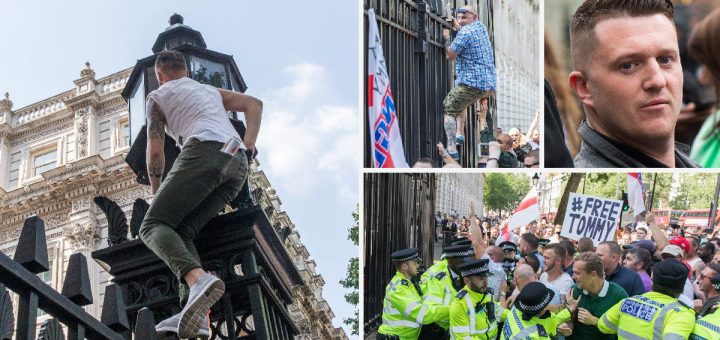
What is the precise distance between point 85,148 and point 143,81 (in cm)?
2568

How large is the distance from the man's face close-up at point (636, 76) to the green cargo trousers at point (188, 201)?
7560 millimetres

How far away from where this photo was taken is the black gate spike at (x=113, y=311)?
8.41 feet

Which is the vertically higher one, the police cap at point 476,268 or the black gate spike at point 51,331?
the black gate spike at point 51,331

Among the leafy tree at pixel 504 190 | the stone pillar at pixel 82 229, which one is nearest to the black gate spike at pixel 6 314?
the leafy tree at pixel 504 190

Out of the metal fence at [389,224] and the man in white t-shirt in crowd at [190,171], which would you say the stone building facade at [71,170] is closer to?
the metal fence at [389,224]

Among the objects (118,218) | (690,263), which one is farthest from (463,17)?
(118,218)

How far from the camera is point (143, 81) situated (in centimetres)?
452

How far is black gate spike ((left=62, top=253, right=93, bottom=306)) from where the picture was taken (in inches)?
93.0

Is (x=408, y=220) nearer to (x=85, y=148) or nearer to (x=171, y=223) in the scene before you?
(x=171, y=223)

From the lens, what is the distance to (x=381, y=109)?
11812 millimetres

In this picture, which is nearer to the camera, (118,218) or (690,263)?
(118,218)

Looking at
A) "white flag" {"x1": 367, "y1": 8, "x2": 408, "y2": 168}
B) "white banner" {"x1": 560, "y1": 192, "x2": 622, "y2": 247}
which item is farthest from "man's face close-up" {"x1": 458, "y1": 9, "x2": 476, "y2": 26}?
"white banner" {"x1": 560, "y1": 192, "x2": 622, "y2": 247}

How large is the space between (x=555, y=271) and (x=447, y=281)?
3.33 ft

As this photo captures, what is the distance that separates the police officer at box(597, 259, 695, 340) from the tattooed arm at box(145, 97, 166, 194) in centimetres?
406
